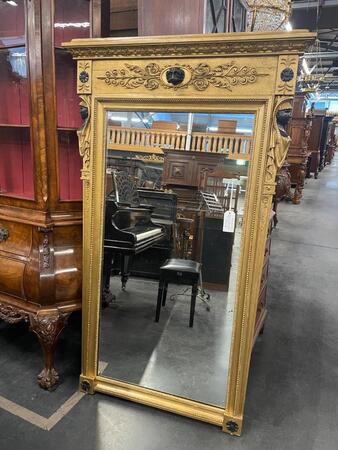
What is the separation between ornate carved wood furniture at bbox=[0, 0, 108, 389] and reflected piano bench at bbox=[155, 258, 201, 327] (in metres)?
0.56

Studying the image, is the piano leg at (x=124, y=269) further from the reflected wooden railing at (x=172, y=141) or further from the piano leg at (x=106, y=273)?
the reflected wooden railing at (x=172, y=141)

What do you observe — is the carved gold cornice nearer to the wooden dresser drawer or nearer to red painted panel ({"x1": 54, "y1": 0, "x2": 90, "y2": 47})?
red painted panel ({"x1": 54, "y1": 0, "x2": 90, "y2": 47})

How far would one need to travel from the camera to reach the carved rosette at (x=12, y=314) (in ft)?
6.35

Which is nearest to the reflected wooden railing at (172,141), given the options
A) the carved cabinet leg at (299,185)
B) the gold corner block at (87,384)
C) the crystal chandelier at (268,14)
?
the crystal chandelier at (268,14)

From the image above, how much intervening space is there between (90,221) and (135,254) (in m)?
0.55

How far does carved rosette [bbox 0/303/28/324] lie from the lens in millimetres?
1936

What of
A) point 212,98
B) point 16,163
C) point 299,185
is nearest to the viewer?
point 212,98

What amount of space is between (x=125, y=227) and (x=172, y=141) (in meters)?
0.61

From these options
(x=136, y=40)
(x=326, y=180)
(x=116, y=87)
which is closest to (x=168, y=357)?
(x=116, y=87)

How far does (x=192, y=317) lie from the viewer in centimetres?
229

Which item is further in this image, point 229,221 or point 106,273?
point 106,273

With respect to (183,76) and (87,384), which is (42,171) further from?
(87,384)

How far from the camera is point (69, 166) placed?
1979 millimetres

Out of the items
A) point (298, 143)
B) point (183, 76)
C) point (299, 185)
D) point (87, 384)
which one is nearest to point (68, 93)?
point (183, 76)
